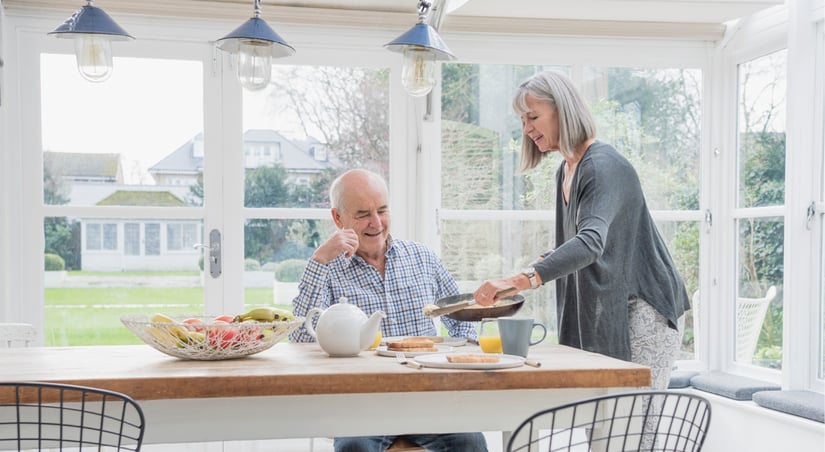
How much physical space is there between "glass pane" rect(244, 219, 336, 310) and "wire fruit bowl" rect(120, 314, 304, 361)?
1.97 meters

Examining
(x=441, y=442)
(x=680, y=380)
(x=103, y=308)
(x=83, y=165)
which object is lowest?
(x=680, y=380)

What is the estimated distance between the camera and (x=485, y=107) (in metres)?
4.08

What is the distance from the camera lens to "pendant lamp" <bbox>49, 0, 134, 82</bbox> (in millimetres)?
2240

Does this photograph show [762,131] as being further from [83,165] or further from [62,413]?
[62,413]

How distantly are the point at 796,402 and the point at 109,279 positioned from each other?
298cm

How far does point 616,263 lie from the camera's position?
235cm

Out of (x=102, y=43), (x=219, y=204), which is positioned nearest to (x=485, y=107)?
(x=219, y=204)

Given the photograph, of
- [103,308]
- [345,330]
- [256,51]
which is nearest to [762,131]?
[256,51]

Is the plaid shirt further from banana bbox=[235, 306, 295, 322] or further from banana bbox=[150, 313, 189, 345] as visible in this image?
banana bbox=[150, 313, 189, 345]

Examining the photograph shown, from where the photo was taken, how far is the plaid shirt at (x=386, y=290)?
2562 millimetres

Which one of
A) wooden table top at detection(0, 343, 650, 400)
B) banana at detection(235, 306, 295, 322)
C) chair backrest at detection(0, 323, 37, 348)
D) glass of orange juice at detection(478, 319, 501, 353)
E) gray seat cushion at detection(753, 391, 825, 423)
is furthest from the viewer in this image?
gray seat cushion at detection(753, 391, 825, 423)

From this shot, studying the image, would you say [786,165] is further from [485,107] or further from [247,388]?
[247,388]

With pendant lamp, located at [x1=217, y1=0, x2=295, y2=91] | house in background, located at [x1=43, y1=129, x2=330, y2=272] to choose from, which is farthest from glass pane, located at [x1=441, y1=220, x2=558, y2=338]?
pendant lamp, located at [x1=217, y1=0, x2=295, y2=91]

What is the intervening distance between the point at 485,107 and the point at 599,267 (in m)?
1.87
